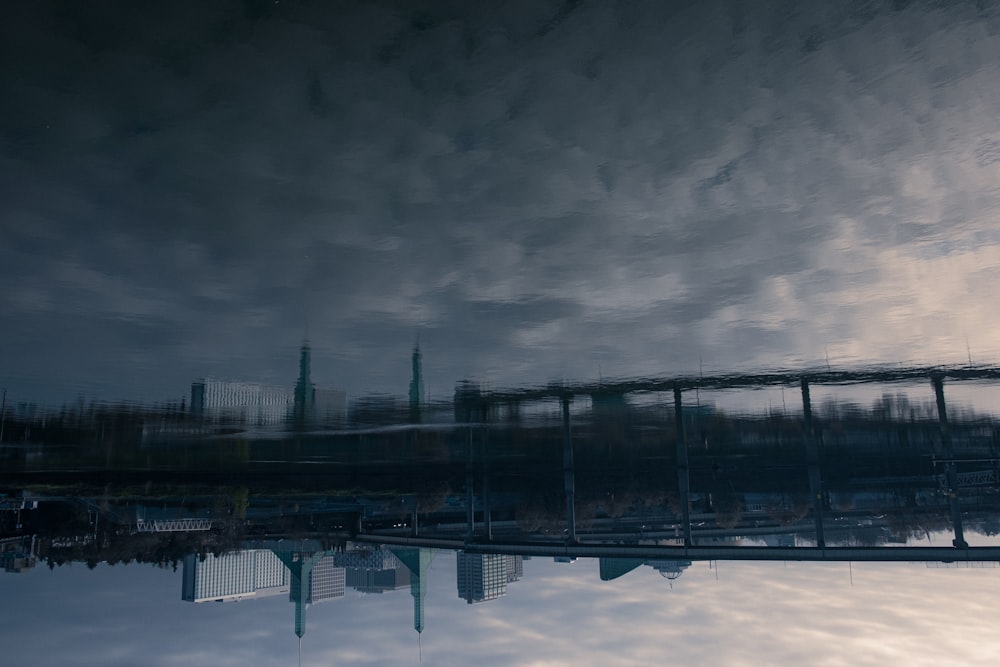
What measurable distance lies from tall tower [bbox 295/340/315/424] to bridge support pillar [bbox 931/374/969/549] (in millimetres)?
32193

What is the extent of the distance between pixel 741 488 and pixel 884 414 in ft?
45.9

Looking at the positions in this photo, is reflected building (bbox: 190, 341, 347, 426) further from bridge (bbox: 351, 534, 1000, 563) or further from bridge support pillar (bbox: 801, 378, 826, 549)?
bridge support pillar (bbox: 801, 378, 826, 549)

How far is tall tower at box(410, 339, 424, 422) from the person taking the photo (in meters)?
26.0

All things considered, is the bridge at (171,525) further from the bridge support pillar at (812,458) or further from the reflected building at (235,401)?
the bridge support pillar at (812,458)

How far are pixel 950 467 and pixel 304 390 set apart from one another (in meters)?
44.4

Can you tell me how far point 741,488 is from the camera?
5031cm

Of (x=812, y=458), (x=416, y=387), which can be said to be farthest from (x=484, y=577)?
(x=416, y=387)

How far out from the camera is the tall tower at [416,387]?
26.0m

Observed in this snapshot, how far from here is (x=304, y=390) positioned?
2883 cm

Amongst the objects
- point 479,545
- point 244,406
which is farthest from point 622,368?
point 244,406

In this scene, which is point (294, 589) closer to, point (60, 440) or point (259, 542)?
point (259, 542)

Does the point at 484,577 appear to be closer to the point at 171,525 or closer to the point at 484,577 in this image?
the point at 484,577

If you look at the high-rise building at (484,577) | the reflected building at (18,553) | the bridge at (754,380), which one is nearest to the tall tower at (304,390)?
the bridge at (754,380)

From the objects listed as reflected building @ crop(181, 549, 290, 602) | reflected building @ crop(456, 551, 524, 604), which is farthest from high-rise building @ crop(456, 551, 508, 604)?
reflected building @ crop(181, 549, 290, 602)
